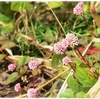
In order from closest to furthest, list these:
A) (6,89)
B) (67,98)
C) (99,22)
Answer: (67,98)
(99,22)
(6,89)

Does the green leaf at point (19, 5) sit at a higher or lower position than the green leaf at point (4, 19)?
higher

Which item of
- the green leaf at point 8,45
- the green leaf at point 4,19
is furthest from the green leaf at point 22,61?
the green leaf at point 4,19

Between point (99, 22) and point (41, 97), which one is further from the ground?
point (99, 22)

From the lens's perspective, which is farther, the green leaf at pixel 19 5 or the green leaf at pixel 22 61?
the green leaf at pixel 19 5

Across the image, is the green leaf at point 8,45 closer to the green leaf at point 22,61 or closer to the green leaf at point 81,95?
the green leaf at point 22,61

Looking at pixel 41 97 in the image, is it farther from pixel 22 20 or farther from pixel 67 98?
pixel 22 20

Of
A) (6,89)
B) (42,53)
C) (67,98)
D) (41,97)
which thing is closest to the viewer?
(67,98)

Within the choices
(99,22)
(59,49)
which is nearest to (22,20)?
(99,22)

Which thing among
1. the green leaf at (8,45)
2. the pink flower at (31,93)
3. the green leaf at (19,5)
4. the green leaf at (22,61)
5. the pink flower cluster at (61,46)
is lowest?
the pink flower at (31,93)
